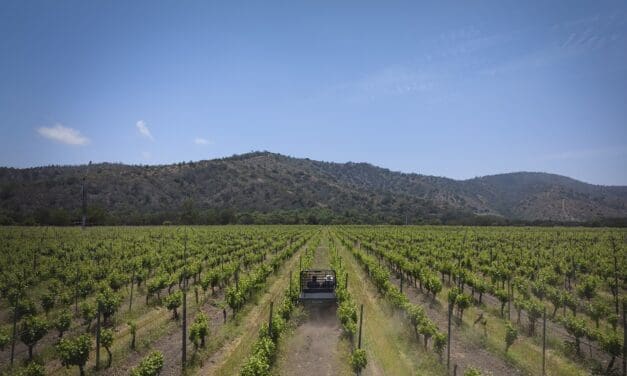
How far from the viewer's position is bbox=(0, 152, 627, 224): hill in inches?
4289

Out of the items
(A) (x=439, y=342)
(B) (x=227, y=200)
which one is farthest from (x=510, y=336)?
(B) (x=227, y=200)

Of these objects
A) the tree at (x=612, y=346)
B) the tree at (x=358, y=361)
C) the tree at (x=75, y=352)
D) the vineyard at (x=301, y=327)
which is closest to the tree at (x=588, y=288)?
the vineyard at (x=301, y=327)

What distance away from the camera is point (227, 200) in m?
142

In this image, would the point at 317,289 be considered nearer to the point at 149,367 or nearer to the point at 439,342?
the point at 439,342

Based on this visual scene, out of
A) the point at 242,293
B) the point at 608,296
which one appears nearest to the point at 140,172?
the point at 242,293

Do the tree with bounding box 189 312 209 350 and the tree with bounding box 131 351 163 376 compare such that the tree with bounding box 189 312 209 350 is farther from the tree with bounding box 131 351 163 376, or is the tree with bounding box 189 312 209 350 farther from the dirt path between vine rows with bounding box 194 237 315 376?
the tree with bounding box 131 351 163 376

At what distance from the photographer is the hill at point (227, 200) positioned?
10894cm

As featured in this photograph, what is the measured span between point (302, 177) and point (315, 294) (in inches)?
6505

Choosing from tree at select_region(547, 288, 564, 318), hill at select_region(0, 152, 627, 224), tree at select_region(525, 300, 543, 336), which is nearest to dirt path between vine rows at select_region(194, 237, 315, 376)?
tree at select_region(525, 300, 543, 336)

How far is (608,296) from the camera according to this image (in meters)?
26.9

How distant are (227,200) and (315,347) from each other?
425 feet

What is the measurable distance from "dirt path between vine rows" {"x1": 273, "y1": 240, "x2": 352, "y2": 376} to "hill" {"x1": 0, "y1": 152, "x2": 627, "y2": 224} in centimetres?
9147

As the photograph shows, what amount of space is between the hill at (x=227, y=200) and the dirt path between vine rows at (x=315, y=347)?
91474 mm

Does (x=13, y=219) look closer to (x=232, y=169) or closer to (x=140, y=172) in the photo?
(x=140, y=172)
